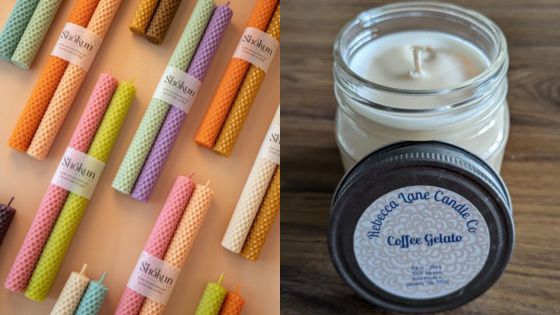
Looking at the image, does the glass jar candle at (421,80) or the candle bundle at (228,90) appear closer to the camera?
the glass jar candle at (421,80)

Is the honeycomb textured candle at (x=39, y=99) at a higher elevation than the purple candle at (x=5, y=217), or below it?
higher

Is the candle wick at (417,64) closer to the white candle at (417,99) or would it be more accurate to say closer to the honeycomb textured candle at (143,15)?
the white candle at (417,99)

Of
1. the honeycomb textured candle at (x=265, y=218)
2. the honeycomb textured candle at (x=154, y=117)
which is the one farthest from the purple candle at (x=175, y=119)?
the honeycomb textured candle at (x=265, y=218)

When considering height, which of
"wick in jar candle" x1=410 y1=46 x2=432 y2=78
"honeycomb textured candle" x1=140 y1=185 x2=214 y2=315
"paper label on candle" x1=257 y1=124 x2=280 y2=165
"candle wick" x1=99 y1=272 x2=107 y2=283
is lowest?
"candle wick" x1=99 y1=272 x2=107 y2=283

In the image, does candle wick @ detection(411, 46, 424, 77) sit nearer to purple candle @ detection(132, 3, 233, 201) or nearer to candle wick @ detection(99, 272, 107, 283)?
purple candle @ detection(132, 3, 233, 201)

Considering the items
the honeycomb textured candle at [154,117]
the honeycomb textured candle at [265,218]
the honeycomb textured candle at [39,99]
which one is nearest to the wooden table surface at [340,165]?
the honeycomb textured candle at [265,218]

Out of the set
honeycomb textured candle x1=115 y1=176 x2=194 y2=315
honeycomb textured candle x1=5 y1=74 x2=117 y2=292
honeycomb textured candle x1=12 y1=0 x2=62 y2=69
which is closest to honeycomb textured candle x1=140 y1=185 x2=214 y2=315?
honeycomb textured candle x1=115 y1=176 x2=194 y2=315

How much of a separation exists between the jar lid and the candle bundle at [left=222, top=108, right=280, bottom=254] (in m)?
0.09

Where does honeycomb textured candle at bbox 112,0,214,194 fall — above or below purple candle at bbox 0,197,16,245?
above

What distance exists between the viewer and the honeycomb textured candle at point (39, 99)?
2.37 feet

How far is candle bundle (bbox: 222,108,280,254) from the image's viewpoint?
2.38ft

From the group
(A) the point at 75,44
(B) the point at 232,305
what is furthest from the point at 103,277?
(A) the point at 75,44

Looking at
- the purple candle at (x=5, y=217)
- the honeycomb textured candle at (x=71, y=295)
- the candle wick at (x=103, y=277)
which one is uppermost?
the purple candle at (x=5, y=217)

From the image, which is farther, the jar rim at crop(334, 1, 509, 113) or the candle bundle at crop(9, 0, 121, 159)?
the candle bundle at crop(9, 0, 121, 159)
